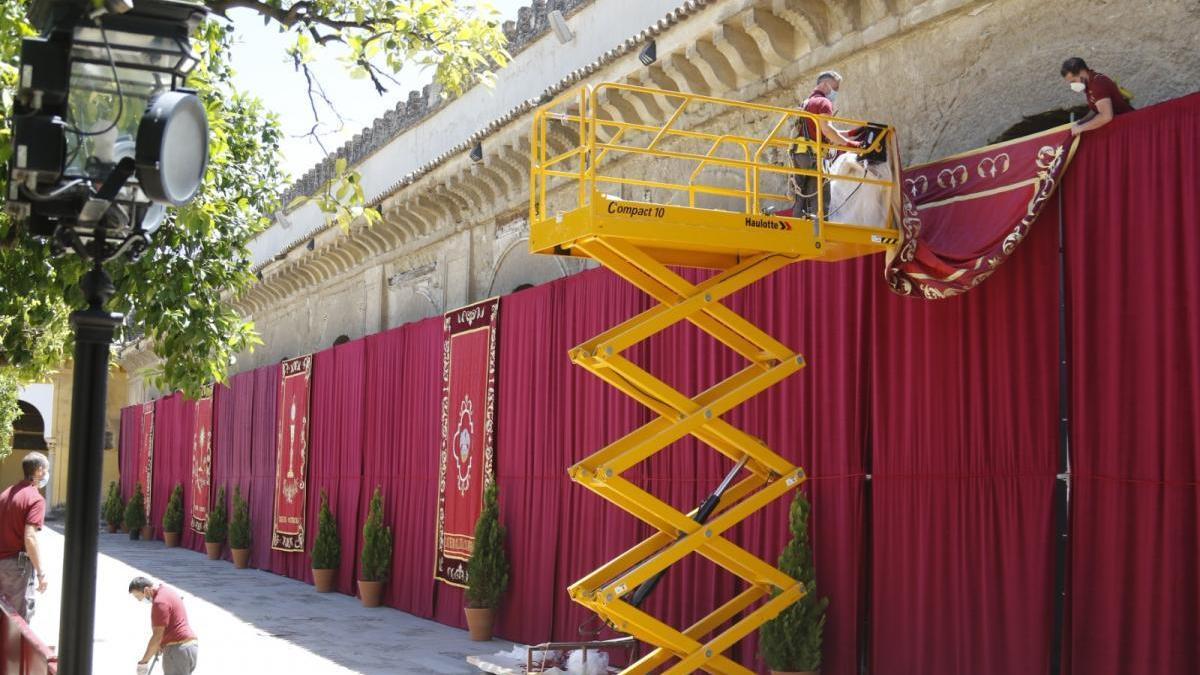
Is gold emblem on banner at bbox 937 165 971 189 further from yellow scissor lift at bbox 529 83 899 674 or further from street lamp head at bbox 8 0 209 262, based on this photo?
street lamp head at bbox 8 0 209 262

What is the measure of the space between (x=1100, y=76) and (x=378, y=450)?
41.5ft

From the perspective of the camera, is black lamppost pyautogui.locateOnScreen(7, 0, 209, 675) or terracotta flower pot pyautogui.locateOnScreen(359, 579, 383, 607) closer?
black lamppost pyautogui.locateOnScreen(7, 0, 209, 675)

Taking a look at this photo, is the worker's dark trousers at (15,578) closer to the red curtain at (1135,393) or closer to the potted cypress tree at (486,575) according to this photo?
the potted cypress tree at (486,575)

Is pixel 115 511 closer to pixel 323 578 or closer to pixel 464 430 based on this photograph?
pixel 323 578

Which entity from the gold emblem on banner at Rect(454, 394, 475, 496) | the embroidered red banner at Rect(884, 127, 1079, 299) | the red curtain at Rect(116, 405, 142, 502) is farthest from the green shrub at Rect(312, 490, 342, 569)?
the red curtain at Rect(116, 405, 142, 502)

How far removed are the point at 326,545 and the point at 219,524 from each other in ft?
26.3

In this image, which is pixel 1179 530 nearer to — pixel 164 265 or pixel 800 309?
pixel 800 309

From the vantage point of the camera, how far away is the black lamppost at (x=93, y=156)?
3.98m

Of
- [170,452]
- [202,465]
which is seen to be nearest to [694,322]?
[202,465]

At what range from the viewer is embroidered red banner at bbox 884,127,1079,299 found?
7.47 metres

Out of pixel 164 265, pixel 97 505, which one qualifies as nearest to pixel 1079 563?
pixel 97 505

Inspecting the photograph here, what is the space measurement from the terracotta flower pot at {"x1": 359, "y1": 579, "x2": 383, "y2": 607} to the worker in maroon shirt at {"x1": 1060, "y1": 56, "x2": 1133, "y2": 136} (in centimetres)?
1229

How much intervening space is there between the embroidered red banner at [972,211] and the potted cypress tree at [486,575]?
6734 mm

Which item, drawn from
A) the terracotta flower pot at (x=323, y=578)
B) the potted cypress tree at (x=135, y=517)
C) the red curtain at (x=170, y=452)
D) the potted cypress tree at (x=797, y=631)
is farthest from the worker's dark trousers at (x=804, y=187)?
the potted cypress tree at (x=135, y=517)
